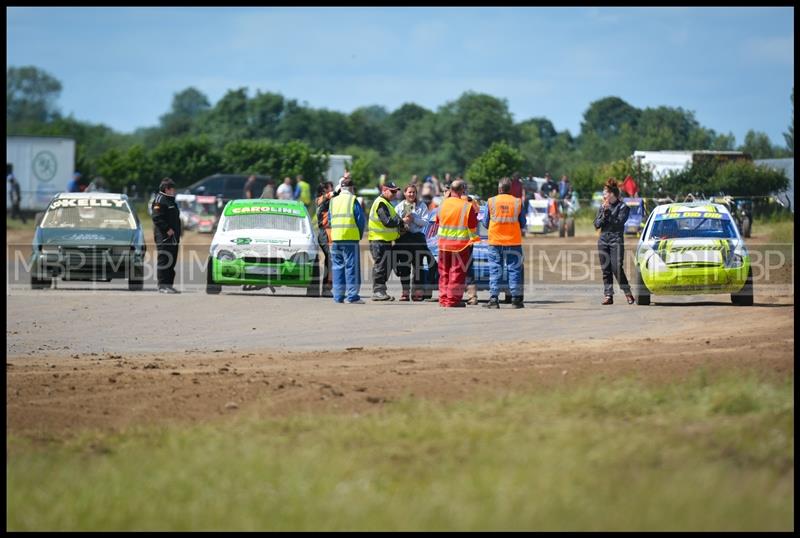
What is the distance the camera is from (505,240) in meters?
20.2

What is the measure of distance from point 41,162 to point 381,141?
55318 mm

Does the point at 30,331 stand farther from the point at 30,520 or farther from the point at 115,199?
the point at 30,520

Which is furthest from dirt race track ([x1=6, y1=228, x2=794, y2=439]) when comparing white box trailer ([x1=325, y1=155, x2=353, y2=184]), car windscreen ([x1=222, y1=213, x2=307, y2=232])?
white box trailer ([x1=325, y1=155, x2=353, y2=184])

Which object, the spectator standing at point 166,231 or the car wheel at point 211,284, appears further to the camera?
the spectator standing at point 166,231

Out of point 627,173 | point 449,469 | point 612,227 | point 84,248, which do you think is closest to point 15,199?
point 627,173

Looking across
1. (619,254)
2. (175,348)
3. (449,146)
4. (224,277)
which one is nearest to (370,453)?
(175,348)

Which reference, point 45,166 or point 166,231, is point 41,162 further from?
point 166,231

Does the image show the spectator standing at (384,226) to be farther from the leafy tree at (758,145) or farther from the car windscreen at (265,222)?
the leafy tree at (758,145)

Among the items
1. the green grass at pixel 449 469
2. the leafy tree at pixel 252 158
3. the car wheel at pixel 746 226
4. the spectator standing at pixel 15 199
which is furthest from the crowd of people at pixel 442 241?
the leafy tree at pixel 252 158

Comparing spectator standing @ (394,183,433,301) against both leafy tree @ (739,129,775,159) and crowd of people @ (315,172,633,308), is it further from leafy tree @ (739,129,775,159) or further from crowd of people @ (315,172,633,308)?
leafy tree @ (739,129,775,159)

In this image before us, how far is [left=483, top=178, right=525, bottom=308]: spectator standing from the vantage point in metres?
20.2

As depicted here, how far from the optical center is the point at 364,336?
17.0 meters

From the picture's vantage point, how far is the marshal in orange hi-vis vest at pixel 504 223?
20.2 metres

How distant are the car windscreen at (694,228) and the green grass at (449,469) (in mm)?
9331
